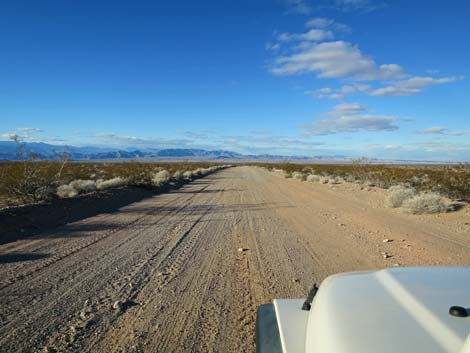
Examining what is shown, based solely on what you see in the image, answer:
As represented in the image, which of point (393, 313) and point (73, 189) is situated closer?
point (393, 313)

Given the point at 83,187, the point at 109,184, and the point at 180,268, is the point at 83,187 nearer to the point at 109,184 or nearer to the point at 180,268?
the point at 109,184

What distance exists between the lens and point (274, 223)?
10859 millimetres

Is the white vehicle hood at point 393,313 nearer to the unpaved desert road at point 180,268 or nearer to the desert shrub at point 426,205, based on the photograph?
the unpaved desert road at point 180,268

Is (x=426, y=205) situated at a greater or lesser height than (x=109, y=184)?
greater

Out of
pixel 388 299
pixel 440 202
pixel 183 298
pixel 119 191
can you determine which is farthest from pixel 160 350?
pixel 119 191

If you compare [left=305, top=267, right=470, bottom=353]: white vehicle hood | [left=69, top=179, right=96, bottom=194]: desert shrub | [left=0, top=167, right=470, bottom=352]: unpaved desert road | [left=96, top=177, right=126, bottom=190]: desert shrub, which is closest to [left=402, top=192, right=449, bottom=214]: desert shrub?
[left=0, top=167, right=470, bottom=352]: unpaved desert road

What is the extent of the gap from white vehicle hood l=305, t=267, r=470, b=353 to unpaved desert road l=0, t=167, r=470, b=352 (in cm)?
202

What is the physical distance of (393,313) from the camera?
166 centimetres

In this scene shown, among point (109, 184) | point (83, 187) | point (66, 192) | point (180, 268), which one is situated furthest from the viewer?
point (109, 184)

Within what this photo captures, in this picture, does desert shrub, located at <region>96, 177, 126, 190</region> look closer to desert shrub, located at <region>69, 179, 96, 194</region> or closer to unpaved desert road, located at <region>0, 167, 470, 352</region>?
desert shrub, located at <region>69, 179, 96, 194</region>

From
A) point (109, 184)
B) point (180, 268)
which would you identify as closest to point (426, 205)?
point (180, 268)

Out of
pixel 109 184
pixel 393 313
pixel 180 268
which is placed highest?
pixel 393 313

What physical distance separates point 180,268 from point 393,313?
16.5 feet

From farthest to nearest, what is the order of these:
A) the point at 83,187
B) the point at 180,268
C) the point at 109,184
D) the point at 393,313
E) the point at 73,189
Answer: the point at 109,184 → the point at 83,187 → the point at 73,189 → the point at 180,268 → the point at 393,313
